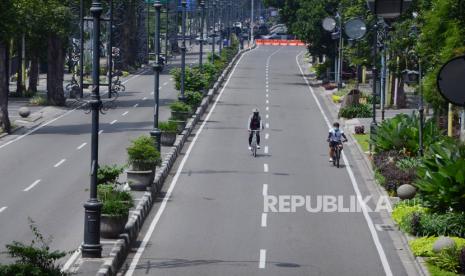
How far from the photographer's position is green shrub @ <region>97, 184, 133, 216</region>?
25250mm

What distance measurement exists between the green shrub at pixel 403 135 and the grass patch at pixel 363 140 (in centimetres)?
338

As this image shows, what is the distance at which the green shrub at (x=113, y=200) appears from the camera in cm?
2525

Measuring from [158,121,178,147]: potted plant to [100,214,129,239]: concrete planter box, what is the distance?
67.9 feet

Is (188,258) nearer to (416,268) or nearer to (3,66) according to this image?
(416,268)

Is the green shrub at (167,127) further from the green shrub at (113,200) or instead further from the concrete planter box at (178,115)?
the green shrub at (113,200)

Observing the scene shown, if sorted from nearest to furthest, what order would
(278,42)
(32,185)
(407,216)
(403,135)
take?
(407,216), (32,185), (403,135), (278,42)

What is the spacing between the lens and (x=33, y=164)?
42.0 m

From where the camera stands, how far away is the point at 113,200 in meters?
25.9

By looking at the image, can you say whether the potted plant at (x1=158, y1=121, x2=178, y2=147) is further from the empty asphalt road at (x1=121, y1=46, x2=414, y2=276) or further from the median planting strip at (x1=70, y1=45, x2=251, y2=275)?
the empty asphalt road at (x1=121, y1=46, x2=414, y2=276)

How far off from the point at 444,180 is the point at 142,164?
1111 cm

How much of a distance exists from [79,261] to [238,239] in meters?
5.57

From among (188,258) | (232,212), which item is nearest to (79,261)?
(188,258)

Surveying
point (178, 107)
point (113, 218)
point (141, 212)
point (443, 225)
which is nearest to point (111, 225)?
point (113, 218)

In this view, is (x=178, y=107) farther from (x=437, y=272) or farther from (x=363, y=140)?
(x=437, y=272)
